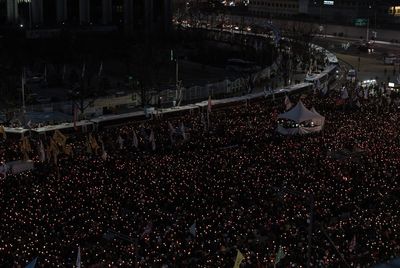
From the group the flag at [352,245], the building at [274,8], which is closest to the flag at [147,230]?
the flag at [352,245]

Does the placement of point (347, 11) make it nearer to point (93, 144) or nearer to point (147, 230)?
point (93, 144)

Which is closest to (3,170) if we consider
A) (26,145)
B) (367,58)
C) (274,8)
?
(26,145)

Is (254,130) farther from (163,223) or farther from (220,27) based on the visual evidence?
(220,27)

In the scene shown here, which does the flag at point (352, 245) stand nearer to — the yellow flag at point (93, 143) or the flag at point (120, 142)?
the yellow flag at point (93, 143)

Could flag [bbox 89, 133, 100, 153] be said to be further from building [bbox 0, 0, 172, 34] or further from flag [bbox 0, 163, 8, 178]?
building [bbox 0, 0, 172, 34]

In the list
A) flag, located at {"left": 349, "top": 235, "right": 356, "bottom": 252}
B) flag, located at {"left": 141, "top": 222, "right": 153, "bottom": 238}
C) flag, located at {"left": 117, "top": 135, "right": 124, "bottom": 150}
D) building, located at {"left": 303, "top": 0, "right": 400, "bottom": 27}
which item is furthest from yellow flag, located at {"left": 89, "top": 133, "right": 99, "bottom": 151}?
building, located at {"left": 303, "top": 0, "right": 400, "bottom": 27}

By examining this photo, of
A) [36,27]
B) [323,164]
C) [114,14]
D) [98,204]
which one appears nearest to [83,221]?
[98,204]
